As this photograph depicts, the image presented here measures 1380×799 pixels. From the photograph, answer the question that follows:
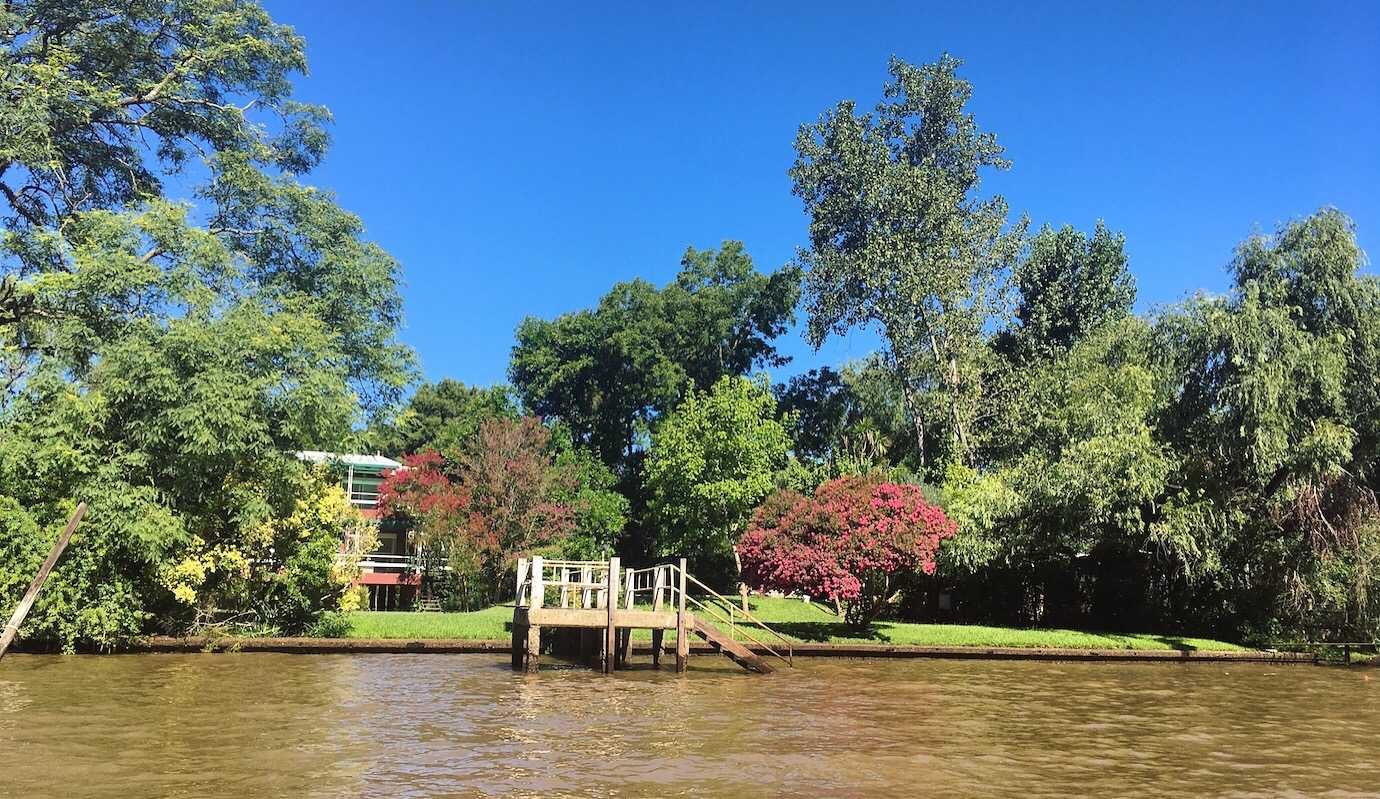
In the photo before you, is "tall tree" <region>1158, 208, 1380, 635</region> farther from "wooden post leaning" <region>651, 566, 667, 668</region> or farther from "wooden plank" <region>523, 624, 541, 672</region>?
"wooden plank" <region>523, 624, 541, 672</region>

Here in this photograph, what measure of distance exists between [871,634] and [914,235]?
810 inches

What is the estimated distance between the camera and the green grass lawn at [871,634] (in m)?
25.6

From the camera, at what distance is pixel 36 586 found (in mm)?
19266

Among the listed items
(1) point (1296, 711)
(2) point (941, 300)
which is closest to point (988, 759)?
(1) point (1296, 711)

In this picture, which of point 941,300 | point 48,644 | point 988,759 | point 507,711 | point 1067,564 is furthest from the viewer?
point 941,300

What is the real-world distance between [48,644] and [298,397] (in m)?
7.17

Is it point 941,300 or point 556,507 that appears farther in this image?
point 941,300

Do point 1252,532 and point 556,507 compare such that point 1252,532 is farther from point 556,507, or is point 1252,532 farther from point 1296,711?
point 556,507

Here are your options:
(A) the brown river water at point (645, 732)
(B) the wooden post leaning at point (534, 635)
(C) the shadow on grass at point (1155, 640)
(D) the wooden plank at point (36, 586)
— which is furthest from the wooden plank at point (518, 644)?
(C) the shadow on grass at point (1155, 640)

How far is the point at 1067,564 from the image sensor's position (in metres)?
34.5

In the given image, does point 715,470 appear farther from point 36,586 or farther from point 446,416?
point 446,416

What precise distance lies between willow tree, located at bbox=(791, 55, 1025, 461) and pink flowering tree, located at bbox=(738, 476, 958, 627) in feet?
43.4

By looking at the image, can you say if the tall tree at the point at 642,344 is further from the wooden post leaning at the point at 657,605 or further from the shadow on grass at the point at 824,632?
the wooden post leaning at the point at 657,605

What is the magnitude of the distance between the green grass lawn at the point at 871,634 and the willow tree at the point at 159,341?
244 centimetres
